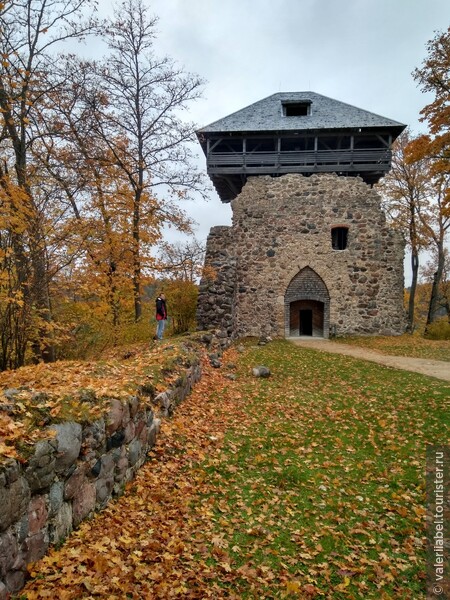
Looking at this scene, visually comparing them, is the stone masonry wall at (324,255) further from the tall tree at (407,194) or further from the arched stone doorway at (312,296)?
the tall tree at (407,194)

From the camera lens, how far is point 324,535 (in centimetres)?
392

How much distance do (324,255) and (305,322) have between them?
3721 millimetres

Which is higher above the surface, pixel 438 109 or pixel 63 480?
pixel 438 109

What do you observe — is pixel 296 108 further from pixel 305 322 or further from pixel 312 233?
pixel 305 322

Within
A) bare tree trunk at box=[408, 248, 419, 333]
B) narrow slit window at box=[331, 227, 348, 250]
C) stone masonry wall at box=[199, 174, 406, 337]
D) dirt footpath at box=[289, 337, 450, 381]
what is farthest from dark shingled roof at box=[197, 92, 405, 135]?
dirt footpath at box=[289, 337, 450, 381]

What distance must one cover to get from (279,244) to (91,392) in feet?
47.6

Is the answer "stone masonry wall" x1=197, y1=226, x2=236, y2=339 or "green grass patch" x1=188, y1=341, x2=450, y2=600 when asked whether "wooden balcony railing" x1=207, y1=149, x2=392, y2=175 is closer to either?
A: "stone masonry wall" x1=197, y1=226, x2=236, y2=339

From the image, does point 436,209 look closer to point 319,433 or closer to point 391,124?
point 391,124

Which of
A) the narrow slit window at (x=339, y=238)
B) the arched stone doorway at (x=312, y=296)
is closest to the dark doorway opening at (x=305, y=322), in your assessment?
the arched stone doorway at (x=312, y=296)

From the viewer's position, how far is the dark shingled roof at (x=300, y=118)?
700 inches

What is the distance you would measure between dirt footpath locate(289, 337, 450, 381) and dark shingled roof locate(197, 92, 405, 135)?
987 centimetres

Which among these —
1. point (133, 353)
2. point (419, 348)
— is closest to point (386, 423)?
point (133, 353)

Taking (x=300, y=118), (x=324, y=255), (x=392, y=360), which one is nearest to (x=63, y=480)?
(x=392, y=360)

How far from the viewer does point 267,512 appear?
431 centimetres
